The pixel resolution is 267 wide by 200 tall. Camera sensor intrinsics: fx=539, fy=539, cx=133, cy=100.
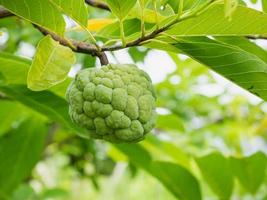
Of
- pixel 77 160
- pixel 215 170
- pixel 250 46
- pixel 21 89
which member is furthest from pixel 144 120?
pixel 77 160

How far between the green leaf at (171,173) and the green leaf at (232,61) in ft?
2.52

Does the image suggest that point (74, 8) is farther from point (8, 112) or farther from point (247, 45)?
point (8, 112)

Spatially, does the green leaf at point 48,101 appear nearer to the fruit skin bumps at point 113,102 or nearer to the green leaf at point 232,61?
the fruit skin bumps at point 113,102

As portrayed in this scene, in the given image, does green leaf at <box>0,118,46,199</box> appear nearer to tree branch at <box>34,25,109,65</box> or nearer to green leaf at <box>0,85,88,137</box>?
green leaf at <box>0,85,88,137</box>

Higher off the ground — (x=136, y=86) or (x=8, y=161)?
(x=136, y=86)

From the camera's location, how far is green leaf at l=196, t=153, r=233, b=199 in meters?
2.04

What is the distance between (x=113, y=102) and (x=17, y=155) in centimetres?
140

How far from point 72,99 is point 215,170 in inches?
40.2

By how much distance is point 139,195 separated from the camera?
20.4ft

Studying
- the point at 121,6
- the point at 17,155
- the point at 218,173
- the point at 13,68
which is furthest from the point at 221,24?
the point at 17,155

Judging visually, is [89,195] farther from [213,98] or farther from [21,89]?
[21,89]

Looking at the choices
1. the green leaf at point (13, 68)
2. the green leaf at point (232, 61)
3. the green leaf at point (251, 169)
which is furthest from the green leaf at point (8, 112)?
the green leaf at point (232, 61)

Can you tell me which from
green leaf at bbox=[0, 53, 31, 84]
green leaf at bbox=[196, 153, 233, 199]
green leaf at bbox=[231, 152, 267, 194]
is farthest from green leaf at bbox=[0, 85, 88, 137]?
green leaf at bbox=[231, 152, 267, 194]

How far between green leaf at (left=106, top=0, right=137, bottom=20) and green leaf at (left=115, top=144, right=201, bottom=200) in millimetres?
848
